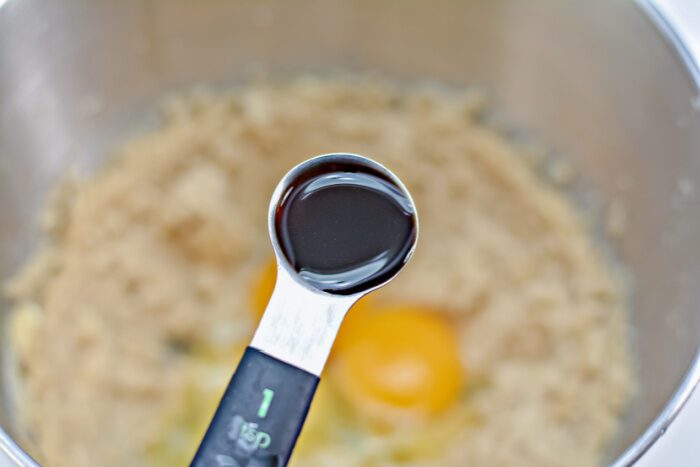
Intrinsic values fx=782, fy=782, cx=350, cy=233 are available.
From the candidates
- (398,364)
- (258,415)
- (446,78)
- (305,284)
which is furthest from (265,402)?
(446,78)

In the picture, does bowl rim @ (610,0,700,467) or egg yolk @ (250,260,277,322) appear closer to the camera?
bowl rim @ (610,0,700,467)

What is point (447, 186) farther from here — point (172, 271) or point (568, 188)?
point (172, 271)

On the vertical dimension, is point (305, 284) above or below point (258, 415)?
above

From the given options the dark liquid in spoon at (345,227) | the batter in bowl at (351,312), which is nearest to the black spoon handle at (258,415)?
the dark liquid in spoon at (345,227)

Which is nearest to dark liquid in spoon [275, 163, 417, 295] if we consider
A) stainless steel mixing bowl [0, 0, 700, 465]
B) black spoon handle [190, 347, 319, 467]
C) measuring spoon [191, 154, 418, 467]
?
measuring spoon [191, 154, 418, 467]

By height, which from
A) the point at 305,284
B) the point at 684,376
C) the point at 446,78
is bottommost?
the point at 305,284

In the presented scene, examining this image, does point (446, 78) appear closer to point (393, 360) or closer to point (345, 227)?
point (393, 360)

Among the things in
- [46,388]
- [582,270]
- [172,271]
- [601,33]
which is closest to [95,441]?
[46,388]

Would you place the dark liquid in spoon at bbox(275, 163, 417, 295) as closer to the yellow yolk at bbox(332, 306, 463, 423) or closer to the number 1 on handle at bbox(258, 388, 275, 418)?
the number 1 on handle at bbox(258, 388, 275, 418)
